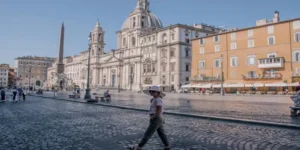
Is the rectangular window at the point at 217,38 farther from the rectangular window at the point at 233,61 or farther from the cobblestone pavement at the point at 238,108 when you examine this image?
the cobblestone pavement at the point at 238,108

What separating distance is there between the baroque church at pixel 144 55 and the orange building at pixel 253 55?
281 inches

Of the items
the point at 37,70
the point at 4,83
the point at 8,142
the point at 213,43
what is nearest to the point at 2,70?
the point at 4,83

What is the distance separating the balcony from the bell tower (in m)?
65.0

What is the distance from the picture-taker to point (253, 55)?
135 feet

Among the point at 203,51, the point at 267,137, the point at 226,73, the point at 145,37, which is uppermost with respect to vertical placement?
the point at 145,37

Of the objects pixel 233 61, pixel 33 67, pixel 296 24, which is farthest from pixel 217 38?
pixel 33 67

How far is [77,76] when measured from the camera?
108 m

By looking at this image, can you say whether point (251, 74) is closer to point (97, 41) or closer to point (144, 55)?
point (144, 55)

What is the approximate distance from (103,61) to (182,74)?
41.7 meters

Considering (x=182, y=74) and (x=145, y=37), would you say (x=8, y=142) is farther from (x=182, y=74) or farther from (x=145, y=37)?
(x=145, y=37)

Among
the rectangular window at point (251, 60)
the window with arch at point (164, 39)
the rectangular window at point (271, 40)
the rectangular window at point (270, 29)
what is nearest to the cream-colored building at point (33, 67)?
the window with arch at point (164, 39)

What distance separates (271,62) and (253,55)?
3.61 meters

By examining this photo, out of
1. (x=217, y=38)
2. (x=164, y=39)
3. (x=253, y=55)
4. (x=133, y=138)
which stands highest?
(x=164, y=39)

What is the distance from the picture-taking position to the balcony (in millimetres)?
37375
